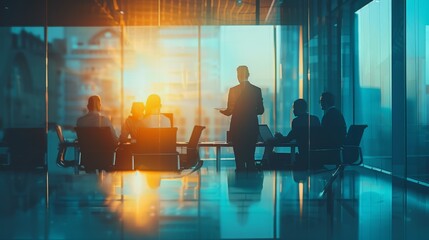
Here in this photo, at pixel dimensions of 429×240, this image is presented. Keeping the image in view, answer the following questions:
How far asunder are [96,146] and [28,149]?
3.13 metres

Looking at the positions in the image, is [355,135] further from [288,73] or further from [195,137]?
[288,73]

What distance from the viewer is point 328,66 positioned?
10383 millimetres

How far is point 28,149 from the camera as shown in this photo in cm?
1093

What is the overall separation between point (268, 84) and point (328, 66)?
1135mm

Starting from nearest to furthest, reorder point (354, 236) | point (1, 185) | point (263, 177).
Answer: point (354, 236)
point (1, 185)
point (263, 177)

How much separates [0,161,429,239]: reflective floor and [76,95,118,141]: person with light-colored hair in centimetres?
82

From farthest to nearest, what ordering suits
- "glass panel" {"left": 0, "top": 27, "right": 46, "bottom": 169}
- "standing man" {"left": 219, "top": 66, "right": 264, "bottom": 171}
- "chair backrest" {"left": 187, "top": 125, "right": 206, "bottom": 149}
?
1. "glass panel" {"left": 0, "top": 27, "right": 46, "bottom": 169}
2. "standing man" {"left": 219, "top": 66, "right": 264, "bottom": 171}
3. "chair backrest" {"left": 187, "top": 125, "right": 206, "bottom": 149}

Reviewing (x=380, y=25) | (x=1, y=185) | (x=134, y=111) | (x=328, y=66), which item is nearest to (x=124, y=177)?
(x=134, y=111)

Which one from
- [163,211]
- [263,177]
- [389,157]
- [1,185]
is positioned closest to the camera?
[163,211]

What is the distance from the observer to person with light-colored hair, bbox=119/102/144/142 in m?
9.45

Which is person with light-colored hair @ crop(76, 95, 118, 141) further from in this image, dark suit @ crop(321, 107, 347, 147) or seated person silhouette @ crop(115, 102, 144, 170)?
dark suit @ crop(321, 107, 347, 147)

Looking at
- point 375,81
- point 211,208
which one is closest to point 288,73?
point 375,81

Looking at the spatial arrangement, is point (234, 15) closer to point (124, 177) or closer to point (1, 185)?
point (124, 177)

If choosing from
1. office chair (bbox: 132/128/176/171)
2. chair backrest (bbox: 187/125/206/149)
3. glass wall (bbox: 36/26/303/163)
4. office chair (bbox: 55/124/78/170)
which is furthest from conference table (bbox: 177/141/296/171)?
office chair (bbox: 55/124/78/170)
